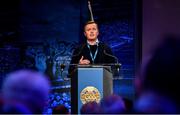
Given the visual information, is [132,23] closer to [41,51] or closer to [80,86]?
[41,51]

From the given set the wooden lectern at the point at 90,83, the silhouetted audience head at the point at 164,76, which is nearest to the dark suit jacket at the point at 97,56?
the wooden lectern at the point at 90,83

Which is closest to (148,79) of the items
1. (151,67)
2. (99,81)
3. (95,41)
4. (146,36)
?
(151,67)

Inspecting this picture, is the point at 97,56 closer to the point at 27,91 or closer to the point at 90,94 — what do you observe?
the point at 90,94

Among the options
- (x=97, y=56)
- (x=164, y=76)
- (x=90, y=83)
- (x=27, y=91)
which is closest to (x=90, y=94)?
(x=90, y=83)

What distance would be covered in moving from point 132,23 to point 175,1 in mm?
844

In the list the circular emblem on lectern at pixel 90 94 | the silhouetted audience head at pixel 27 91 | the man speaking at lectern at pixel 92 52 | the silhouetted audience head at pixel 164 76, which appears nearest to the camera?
the silhouetted audience head at pixel 164 76

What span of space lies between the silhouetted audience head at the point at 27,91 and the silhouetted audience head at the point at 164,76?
39 centimetres

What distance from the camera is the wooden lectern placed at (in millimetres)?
4836

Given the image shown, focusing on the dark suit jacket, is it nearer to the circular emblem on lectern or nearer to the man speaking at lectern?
the man speaking at lectern

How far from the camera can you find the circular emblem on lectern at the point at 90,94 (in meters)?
4.82

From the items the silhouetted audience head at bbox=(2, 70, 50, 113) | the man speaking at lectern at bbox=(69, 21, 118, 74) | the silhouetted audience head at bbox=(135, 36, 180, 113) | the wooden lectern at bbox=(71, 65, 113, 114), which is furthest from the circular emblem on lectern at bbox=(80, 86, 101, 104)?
the silhouetted audience head at bbox=(135, 36, 180, 113)

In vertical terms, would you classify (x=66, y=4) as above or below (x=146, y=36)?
above

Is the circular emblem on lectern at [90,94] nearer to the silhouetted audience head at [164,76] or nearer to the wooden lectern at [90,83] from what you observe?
the wooden lectern at [90,83]

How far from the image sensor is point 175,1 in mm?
7930
